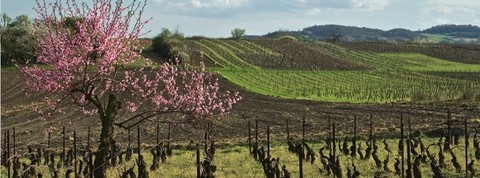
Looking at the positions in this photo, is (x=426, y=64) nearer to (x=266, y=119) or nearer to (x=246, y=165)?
(x=266, y=119)

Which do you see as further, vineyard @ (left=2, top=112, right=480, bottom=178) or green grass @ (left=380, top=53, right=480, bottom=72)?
green grass @ (left=380, top=53, right=480, bottom=72)

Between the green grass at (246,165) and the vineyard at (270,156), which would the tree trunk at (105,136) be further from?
the green grass at (246,165)

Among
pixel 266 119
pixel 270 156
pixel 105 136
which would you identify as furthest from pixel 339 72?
pixel 105 136

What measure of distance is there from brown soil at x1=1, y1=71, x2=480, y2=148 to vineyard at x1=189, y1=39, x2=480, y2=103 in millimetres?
5967

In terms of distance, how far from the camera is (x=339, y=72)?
66.9m

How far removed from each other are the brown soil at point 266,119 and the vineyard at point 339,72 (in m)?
5.97

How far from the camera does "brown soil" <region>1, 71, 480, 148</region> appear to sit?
2631cm

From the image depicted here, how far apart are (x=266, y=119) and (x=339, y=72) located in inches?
1402

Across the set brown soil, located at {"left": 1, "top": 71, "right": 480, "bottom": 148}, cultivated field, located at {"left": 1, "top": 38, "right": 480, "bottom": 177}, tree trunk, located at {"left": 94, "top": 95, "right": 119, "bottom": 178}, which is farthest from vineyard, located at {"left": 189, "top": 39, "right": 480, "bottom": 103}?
tree trunk, located at {"left": 94, "top": 95, "right": 119, "bottom": 178}

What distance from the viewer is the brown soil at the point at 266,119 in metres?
26.3

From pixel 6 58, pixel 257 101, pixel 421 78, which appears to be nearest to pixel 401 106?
pixel 257 101

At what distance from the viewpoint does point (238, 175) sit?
1581 centimetres

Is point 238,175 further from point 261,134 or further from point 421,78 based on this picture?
point 421,78

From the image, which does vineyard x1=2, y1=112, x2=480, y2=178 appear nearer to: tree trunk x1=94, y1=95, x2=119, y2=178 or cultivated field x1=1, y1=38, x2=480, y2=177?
cultivated field x1=1, y1=38, x2=480, y2=177
